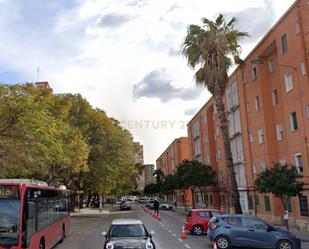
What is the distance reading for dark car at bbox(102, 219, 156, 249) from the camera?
13180 millimetres

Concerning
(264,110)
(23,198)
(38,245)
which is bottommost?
(38,245)

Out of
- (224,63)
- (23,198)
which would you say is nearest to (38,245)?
(23,198)

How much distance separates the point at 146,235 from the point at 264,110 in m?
20.8

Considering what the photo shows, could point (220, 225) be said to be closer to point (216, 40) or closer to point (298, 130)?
point (298, 130)

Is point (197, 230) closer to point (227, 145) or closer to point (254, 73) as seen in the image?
point (227, 145)

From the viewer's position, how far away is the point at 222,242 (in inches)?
722

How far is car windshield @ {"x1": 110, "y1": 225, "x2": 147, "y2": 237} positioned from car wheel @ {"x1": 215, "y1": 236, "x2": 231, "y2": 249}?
17.0ft

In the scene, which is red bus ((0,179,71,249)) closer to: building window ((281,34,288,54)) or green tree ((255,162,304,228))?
green tree ((255,162,304,228))

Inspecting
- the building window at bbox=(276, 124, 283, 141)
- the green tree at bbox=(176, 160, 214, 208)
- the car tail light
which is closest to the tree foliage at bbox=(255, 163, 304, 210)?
the car tail light

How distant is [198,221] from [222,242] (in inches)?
280

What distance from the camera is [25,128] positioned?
64.9ft

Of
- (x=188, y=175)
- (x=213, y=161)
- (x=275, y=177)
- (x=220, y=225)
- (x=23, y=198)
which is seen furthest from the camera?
(x=213, y=161)

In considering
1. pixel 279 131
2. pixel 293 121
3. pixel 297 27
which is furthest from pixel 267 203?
pixel 297 27

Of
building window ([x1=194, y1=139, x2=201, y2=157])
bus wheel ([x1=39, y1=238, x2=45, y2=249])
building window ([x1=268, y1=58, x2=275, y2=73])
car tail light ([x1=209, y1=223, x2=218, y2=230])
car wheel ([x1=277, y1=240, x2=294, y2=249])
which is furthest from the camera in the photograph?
building window ([x1=194, y1=139, x2=201, y2=157])
